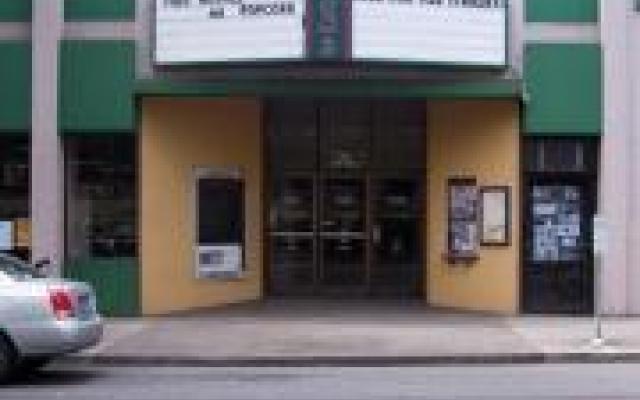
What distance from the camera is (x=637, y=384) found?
15.9 m

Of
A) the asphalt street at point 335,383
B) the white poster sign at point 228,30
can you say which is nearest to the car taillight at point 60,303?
→ the asphalt street at point 335,383

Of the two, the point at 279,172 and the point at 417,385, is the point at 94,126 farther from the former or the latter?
the point at 417,385

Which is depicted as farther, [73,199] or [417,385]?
[73,199]

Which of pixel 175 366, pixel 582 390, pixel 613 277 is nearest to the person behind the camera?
pixel 582 390

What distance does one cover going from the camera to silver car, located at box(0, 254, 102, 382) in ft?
52.6

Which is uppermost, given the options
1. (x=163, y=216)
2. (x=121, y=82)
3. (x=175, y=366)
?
(x=121, y=82)

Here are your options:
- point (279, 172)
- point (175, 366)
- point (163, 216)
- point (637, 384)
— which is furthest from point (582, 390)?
point (279, 172)

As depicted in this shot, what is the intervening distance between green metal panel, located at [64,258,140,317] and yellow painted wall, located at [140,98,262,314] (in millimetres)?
181

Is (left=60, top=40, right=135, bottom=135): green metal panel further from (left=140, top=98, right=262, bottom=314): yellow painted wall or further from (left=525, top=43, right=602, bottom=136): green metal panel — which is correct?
(left=525, top=43, right=602, bottom=136): green metal panel

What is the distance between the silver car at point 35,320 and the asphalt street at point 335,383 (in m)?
0.38

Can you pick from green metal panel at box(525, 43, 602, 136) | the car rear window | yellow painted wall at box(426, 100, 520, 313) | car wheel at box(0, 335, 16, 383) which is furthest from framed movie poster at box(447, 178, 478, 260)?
car wheel at box(0, 335, 16, 383)

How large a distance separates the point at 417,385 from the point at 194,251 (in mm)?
9461

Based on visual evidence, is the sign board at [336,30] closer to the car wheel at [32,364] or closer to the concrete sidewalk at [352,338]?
the concrete sidewalk at [352,338]

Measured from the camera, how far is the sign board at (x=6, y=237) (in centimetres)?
2375
